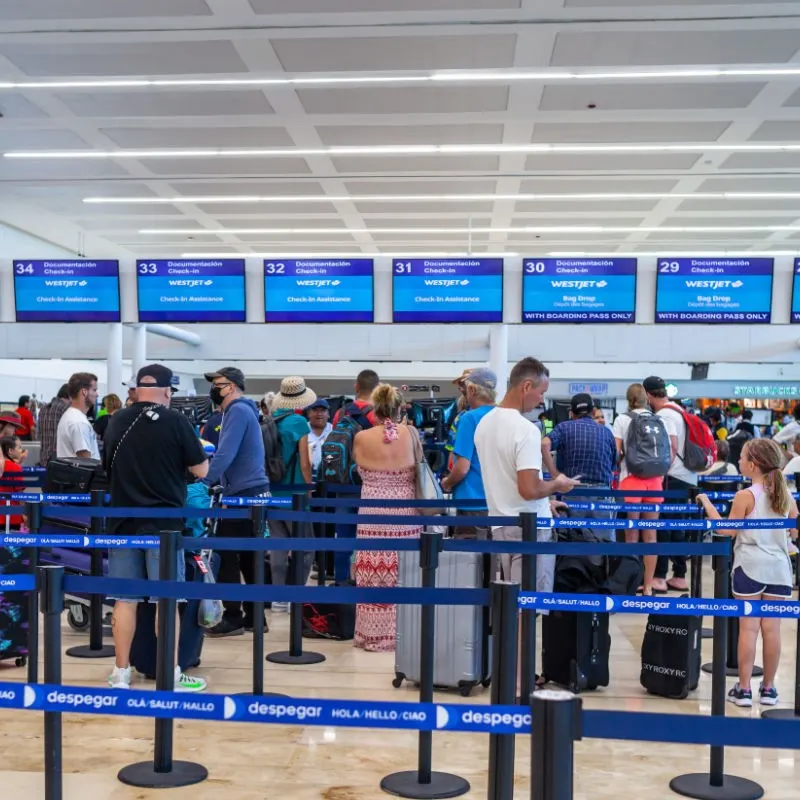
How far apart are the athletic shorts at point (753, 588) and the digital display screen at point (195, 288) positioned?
8034mm

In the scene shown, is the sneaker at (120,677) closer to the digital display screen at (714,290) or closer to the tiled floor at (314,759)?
the tiled floor at (314,759)

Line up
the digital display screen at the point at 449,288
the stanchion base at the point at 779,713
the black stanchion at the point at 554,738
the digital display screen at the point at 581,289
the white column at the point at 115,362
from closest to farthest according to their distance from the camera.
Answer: the black stanchion at the point at 554,738
the stanchion base at the point at 779,713
the digital display screen at the point at 581,289
the digital display screen at the point at 449,288
the white column at the point at 115,362

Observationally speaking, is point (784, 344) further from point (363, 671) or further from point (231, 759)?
point (231, 759)

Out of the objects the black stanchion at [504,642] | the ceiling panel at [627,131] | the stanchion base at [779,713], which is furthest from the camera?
the ceiling panel at [627,131]

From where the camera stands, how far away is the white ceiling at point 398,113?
316 inches

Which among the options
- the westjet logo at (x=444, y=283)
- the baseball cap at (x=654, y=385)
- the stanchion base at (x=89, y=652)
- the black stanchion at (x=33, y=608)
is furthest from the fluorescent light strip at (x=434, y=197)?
the black stanchion at (x=33, y=608)

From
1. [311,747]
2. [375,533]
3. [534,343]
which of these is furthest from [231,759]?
[534,343]

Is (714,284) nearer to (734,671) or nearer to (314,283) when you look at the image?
(314,283)

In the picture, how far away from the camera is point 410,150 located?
1184 centimetres

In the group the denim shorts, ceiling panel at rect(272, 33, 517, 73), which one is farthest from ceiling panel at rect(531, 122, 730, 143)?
the denim shorts

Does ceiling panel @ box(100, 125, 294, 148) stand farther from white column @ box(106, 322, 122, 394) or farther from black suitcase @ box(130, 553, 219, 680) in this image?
black suitcase @ box(130, 553, 219, 680)

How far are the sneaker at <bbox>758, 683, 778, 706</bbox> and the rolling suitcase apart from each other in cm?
139

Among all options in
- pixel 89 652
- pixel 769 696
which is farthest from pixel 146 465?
pixel 769 696

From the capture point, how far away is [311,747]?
168 inches
